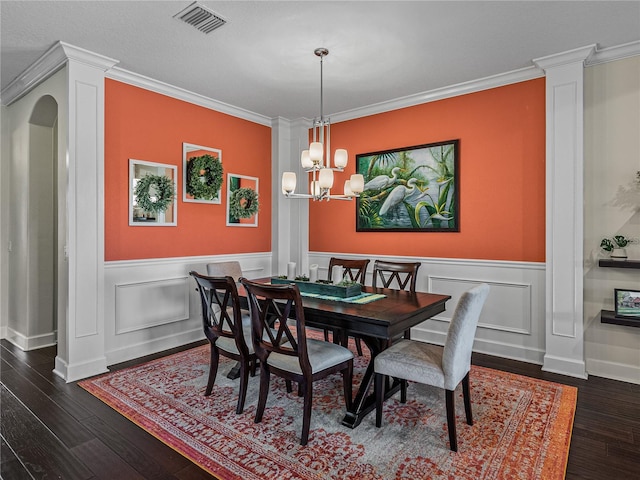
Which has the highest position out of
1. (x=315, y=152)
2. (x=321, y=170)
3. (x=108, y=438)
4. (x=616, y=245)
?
(x=315, y=152)

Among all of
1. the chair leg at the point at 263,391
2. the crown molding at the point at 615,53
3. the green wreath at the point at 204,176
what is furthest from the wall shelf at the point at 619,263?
the green wreath at the point at 204,176

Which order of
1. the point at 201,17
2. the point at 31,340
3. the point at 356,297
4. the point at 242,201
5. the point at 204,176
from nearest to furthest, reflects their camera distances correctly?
the point at 201,17, the point at 356,297, the point at 31,340, the point at 204,176, the point at 242,201

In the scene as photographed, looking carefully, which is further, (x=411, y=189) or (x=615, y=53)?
(x=411, y=189)

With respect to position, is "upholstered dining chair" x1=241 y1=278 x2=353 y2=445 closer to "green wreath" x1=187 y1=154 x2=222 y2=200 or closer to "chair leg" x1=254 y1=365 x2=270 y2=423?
"chair leg" x1=254 y1=365 x2=270 y2=423

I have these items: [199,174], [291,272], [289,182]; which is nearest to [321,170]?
[289,182]

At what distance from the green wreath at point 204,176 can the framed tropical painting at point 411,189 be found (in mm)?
1720

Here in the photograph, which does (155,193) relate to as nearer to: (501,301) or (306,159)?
(306,159)

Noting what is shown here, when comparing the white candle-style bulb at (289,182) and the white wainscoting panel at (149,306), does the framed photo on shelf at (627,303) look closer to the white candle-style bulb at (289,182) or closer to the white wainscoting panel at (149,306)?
the white candle-style bulb at (289,182)

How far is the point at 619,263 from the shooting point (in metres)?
3.08

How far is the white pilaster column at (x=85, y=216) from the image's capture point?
328 cm

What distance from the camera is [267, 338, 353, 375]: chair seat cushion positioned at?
2375mm

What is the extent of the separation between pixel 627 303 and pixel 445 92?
259cm

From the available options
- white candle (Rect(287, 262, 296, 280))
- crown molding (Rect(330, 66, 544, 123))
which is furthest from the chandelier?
crown molding (Rect(330, 66, 544, 123))

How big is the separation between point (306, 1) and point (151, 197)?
2375 millimetres
